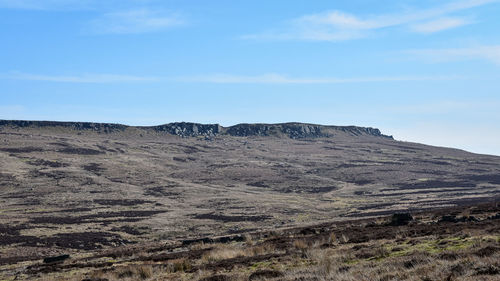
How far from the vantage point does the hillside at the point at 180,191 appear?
209 ft

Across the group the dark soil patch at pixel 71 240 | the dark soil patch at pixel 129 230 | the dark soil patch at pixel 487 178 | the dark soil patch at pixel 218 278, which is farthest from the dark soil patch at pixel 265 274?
the dark soil patch at pixel 487 178

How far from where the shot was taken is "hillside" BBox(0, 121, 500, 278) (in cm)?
6372

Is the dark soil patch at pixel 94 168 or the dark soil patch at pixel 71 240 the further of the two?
the dark soil patch at pixel 94 168

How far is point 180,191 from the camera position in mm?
120812

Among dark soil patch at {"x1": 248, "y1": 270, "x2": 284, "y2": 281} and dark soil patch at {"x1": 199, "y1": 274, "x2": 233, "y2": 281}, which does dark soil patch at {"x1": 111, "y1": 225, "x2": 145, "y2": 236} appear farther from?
dark soil patch at {"x1": 248, "y1": 270, "x2": 284, "y2": 281}

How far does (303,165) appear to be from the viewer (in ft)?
602

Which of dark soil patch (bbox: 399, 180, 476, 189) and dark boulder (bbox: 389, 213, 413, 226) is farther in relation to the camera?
dark soil patch (bbox: 399, 180, 476, 189)

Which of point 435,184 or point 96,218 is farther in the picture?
point 435,184

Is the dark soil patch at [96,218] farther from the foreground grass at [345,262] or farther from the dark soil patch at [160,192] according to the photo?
the foreground grass at [345,262]

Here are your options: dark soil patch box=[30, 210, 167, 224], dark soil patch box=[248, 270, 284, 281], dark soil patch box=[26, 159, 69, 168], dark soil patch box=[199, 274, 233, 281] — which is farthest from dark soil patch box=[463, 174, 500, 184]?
dark soil patch box=[199, 274, 233, 281]

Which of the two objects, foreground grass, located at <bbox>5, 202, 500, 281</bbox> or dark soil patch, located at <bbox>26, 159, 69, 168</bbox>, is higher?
foreground grass, located at <bbox>5, 202, 500, 281</bbox>

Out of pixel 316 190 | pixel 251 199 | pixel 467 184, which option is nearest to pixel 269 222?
pixel 251 199

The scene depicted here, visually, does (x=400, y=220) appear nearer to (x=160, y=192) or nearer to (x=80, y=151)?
(x=160, y=192)

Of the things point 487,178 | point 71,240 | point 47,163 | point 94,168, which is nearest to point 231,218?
point 71,240
